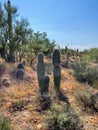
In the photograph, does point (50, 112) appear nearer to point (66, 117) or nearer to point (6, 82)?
point (66, 117)

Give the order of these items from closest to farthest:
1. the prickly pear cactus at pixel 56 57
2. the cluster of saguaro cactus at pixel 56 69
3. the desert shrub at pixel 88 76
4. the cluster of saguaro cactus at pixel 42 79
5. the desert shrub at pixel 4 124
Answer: the desert shrub at pixel 4 124
the cluster of saguaro cactus at pixel 42 79
the cluster of saguaro cactus at pixel 56 69
the prickly pear cactus at pixel 56 57
the desert shrub at pixel 88 76

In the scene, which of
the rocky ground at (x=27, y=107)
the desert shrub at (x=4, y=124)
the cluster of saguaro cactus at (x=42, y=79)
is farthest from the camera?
the cluster of saguaro cactus at (x=42, y=79)

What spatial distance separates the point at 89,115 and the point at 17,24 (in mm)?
12782

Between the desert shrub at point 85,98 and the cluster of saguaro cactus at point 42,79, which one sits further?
the cluster of saguaro cactus at point 42,79

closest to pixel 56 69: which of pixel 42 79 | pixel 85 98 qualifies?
pixel 42 79

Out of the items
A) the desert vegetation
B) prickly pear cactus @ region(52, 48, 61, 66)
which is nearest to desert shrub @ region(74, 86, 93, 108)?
the desert vegetation

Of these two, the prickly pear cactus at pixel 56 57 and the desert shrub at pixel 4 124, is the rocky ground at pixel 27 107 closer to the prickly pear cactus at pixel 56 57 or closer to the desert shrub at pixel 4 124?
the desert shrub at pixel 4 124

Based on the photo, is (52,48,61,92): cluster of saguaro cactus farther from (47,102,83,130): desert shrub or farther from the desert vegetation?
(47,102,83,130): desert shrub

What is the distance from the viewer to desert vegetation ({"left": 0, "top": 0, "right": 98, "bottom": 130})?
8328 mm

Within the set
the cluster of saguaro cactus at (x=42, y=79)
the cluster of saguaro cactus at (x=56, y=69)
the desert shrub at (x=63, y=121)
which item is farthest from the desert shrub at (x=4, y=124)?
the cluster of saguaro cactus at (x=56, y=69)

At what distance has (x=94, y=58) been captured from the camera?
28969 mm

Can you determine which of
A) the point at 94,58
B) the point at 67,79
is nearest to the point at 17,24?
the point at 67,79

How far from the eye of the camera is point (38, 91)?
11844 mm

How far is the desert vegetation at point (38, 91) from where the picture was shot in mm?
8328
